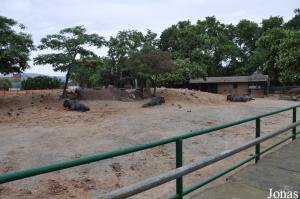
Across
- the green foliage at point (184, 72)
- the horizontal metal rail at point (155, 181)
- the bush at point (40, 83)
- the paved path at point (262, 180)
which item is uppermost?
the green foliage at point (184, 72)

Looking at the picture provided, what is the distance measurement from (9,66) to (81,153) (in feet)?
46.1

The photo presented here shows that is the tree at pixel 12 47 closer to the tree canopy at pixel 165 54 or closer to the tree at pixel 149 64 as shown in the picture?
the tree canopy at pixel 165 54

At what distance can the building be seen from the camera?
42.1m

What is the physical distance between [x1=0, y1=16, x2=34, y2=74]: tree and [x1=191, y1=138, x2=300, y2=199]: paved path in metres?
17.7

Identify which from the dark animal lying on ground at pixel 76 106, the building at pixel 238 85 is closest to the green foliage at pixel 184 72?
the building at pixel 238 85

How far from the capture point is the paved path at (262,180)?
13.6 feet

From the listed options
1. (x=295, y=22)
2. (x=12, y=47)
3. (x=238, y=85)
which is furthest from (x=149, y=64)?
(x=295, y=22)

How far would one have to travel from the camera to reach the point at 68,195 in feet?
22.1

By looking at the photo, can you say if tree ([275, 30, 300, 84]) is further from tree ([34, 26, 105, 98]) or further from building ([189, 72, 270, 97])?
tree ([34, 26, 105, 98])

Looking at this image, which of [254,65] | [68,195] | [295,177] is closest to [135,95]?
[68,195]

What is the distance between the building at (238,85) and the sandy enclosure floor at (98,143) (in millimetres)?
25369

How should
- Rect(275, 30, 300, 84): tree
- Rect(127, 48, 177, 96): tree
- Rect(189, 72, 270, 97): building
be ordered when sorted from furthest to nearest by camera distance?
1. Rect(189, 72, 270, 97): building
2. Rect(275, 30, 300, 84): tree
3. Rect(127, 48, 177, 96): tree

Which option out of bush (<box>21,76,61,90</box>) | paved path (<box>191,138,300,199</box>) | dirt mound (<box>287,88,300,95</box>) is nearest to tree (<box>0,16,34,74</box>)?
paved path (<box>191,138,300,199</box>)

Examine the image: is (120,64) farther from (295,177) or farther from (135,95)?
(295,177)
